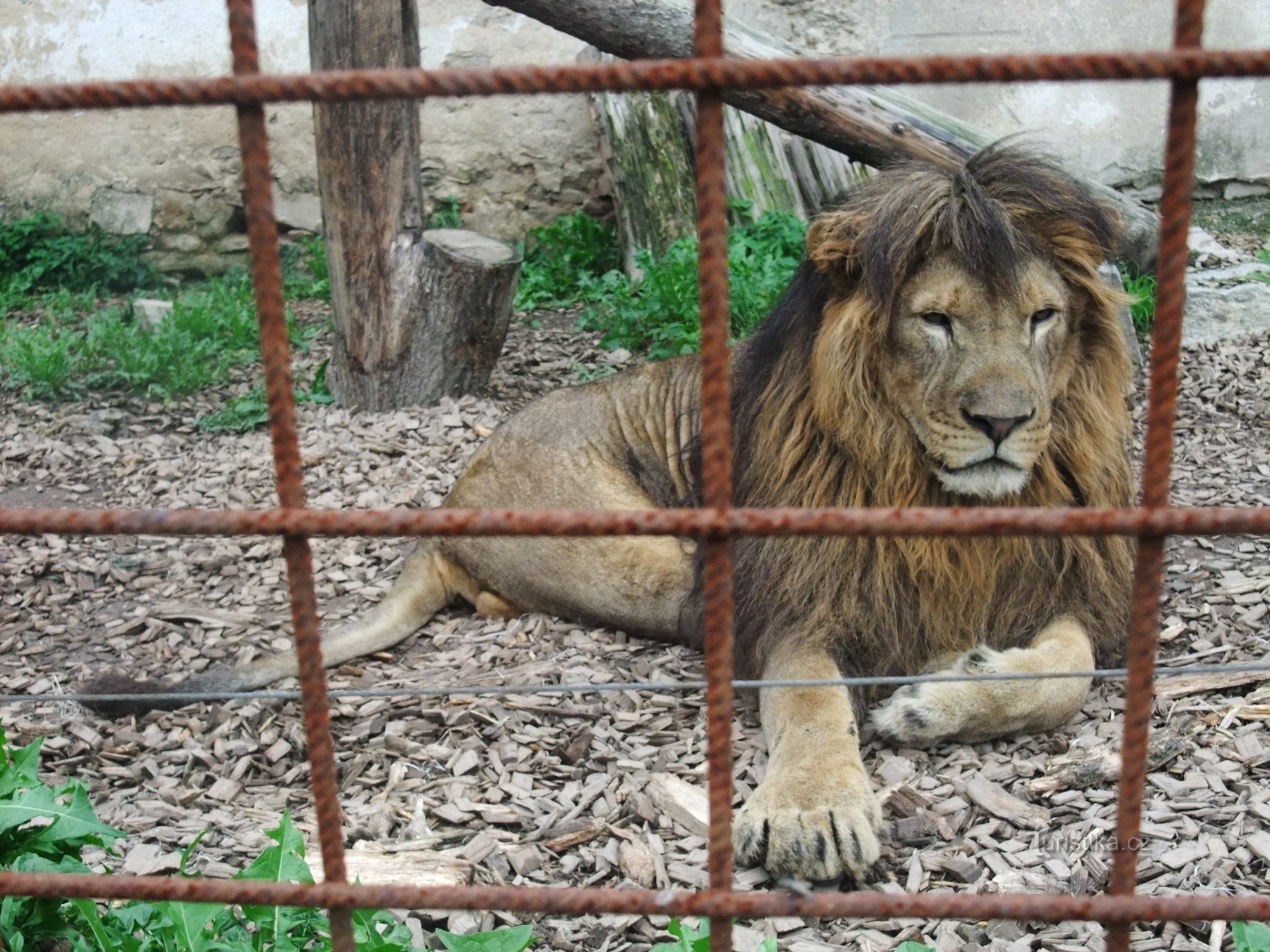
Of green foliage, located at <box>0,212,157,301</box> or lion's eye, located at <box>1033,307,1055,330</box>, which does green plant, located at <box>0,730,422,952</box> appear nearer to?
lion's eye, located at <box>1033,307,1055,330</box>

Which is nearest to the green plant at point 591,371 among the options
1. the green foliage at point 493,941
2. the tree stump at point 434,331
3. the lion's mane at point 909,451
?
the tree stump at point 434,331

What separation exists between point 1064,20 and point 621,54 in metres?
3.98

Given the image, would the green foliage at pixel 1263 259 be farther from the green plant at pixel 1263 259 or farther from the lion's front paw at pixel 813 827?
the lion's front paw at pixel 813 827

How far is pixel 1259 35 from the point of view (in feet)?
24.2

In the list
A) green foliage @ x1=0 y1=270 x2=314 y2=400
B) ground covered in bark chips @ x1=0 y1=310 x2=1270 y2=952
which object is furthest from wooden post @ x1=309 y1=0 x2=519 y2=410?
green foliage @ x1=0 y1=270 x2=314 y2=400

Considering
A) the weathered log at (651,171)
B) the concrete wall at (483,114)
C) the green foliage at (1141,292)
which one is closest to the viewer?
the green foliage at (1141,292)

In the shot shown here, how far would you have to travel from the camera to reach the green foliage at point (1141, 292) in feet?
19.0

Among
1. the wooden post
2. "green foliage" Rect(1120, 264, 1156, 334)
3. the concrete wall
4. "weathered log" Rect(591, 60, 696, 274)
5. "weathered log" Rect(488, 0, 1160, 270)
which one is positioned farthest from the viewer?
the concrete wall

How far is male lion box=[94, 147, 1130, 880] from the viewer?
2857mm

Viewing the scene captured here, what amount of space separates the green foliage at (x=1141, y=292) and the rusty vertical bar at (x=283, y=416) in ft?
17.0

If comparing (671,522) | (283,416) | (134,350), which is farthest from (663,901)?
(134,350)

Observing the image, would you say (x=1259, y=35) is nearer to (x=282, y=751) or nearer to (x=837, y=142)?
(x=837, y=142)

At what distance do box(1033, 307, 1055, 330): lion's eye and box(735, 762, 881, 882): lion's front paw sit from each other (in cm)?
117

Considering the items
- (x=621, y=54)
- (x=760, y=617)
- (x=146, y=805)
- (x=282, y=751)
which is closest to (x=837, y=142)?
(x=621, y=54)
